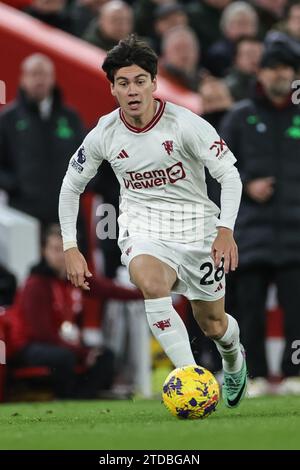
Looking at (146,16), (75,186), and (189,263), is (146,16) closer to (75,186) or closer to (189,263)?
(75,186)

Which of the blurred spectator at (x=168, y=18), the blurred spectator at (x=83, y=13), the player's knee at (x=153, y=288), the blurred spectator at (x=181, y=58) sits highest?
the blurred spectator at (x=83, y=13)

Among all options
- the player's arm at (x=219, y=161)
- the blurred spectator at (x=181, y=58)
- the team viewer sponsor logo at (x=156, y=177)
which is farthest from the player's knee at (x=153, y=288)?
the blurred spectator at (x=181, y=58)

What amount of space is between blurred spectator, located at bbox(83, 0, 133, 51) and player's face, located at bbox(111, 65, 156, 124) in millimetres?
6232

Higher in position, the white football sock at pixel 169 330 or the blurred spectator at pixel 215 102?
the blurred spectator at pixel 215 102

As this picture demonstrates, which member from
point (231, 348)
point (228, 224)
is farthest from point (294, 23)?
point (228, 224)

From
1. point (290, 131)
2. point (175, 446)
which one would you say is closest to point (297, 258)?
point (290, 131)

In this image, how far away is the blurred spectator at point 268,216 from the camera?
11.3 meters

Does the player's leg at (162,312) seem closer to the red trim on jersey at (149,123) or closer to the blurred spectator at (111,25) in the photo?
the red trim on jersey at (149,123)

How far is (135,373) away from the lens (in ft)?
41.9

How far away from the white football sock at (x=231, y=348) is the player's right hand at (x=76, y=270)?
985 mm

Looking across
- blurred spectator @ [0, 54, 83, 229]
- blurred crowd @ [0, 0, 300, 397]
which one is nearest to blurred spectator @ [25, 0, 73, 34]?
blurred crowd @ [0, 0, 300, 397]

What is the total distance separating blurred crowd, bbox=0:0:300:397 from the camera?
11.4 metres

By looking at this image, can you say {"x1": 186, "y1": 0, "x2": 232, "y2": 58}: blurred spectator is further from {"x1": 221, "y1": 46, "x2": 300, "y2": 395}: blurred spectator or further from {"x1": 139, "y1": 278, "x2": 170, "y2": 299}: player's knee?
{"x1": 139, "y1": 278, "x2": 170, "y2": 299}: player's knee

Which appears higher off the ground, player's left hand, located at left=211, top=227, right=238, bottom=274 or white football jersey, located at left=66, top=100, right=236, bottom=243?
white football jersey, located at left=66, top=100, right=236, bottom=243
